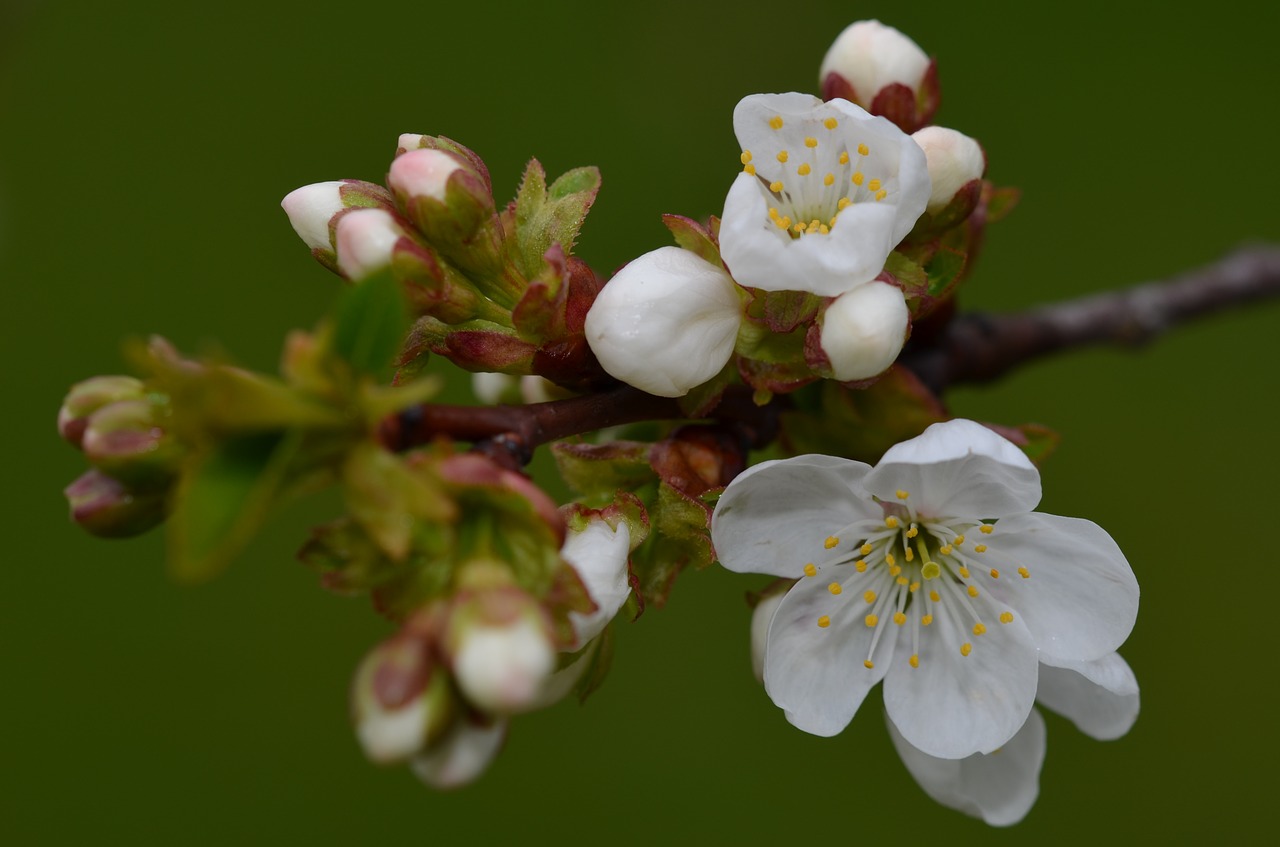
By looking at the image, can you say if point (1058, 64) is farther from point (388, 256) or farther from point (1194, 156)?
point (388, 256)

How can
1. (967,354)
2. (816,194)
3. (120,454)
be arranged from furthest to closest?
(967,354) → (816,194) → (120,454)

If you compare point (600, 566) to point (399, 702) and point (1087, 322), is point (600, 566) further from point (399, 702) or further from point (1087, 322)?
point (1087, 322)

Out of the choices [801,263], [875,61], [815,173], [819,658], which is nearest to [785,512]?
[819,658]

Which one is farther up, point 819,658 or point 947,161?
point 947,161

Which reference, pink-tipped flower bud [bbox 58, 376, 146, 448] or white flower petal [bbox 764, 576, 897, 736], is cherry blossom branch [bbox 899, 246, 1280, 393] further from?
pink-tipped flower bud [bbox 58, 376, 146, 448]

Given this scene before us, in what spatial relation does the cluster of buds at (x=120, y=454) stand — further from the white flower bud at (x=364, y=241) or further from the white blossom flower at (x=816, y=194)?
the white blossom flower at (x=816, y=194)

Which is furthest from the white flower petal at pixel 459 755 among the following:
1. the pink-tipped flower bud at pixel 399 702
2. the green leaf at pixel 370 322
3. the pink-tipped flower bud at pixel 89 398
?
the pink-tipped flower bud at pixel 89 398

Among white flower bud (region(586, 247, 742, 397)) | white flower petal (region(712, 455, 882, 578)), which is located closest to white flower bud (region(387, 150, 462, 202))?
white flower bud (region(586, 247, 742, 397))
